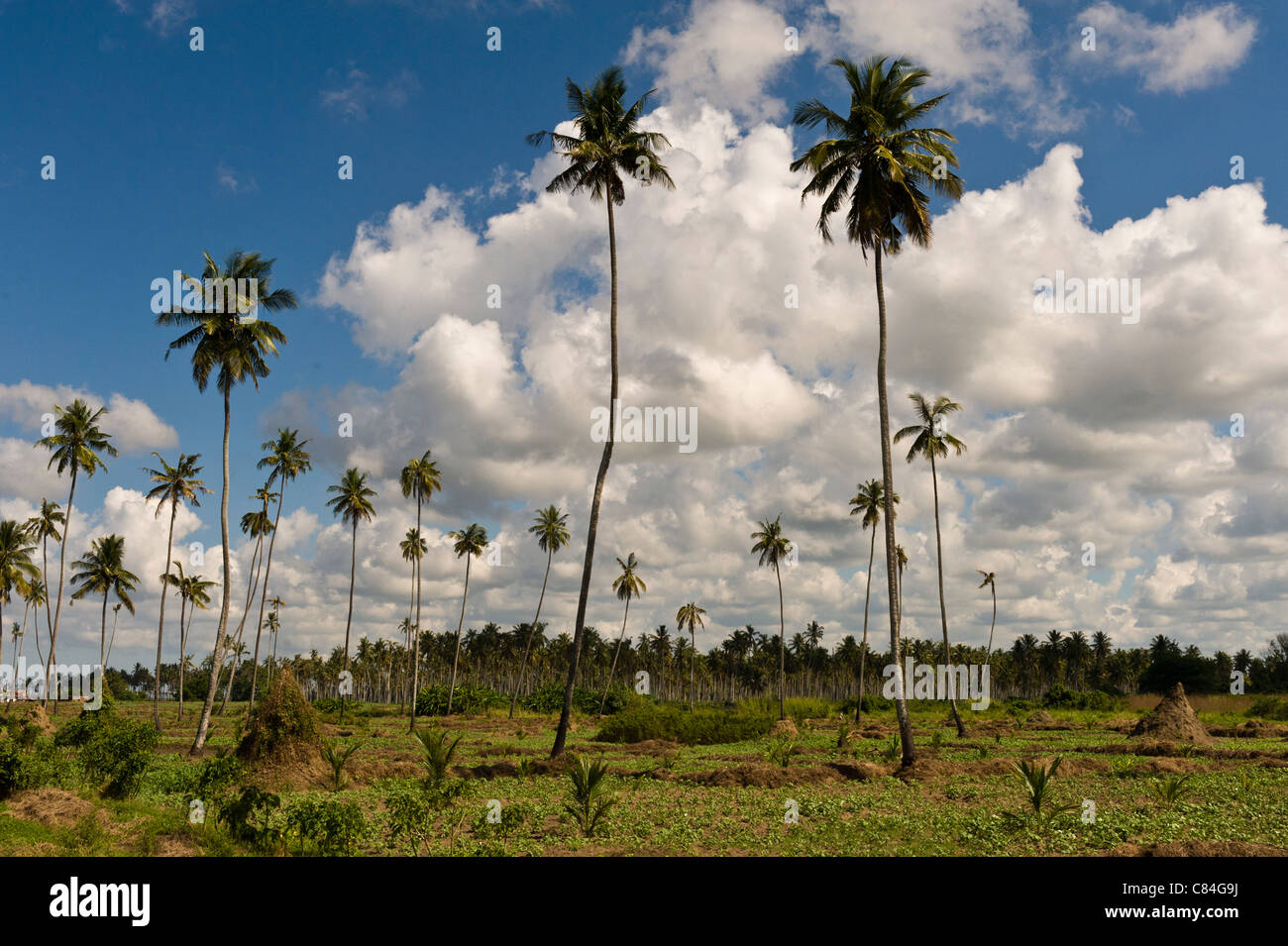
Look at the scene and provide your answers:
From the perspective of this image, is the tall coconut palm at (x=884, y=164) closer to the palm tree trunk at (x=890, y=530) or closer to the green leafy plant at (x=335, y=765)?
the palm tree trunk at (x=890, y=530)

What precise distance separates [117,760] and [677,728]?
27.3 metres

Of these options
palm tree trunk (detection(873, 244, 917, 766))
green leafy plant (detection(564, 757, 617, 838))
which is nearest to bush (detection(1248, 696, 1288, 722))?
palm tree trunk (detection(873, 244, 917, 766))

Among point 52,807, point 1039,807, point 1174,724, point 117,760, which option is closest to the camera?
point 52,807

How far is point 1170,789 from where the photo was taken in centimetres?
1691

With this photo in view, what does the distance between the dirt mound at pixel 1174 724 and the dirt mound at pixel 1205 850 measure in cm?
2513

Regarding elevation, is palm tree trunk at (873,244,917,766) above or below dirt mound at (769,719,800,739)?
above

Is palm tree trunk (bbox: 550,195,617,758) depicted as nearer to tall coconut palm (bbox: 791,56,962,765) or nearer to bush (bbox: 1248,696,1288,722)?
tall coconut palm (bbox: 791,56,962,765)

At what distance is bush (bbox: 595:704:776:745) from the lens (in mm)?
40906

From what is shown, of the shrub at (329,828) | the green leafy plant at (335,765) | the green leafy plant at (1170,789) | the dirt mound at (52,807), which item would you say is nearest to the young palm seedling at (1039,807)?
the green leafy plant at (1170,789)

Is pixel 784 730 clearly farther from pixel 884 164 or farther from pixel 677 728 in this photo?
pixel 884 164

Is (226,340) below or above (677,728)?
above

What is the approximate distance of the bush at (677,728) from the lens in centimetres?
4091

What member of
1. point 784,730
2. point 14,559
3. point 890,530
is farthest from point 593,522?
point 14,559

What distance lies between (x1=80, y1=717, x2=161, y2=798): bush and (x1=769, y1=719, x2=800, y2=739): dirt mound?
98.0 feet
